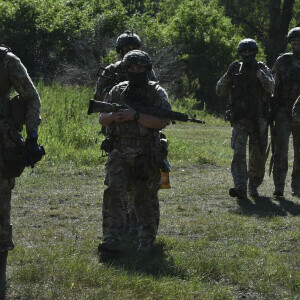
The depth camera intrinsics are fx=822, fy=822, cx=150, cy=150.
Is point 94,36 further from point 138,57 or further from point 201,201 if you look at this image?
point 138,57

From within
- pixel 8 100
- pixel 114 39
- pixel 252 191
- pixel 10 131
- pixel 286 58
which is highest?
pixel 114 39

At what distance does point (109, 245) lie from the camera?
726 cm

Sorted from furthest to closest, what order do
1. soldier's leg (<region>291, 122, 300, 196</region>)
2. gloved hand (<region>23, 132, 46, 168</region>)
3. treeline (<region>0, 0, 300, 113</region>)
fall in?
treeline (<region>0, 0, 300, 113</region>) < soldier's leg (<region>291, 122, 300, 196</region>) < gloved hand (<region>23, 132, 46, 168</region>)

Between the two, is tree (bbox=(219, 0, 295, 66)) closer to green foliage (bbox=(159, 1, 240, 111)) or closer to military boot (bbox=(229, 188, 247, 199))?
green foliage (bbox=(159, 1, 240, 111))

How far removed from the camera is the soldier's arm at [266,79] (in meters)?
10.5

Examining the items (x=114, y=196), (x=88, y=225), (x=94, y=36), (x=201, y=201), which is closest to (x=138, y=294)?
(x=114, y=196)

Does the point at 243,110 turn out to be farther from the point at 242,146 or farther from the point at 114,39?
the point at 114,39

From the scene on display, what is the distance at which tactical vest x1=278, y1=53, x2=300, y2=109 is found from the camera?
11.2 meters

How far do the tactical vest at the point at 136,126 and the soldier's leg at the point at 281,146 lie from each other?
4284mm

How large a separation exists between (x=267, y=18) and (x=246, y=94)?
73.2ft

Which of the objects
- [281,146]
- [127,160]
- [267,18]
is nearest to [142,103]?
[127,160]

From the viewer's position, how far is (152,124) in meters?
7.30

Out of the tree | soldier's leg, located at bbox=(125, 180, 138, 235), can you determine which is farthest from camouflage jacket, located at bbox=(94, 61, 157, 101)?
the tree

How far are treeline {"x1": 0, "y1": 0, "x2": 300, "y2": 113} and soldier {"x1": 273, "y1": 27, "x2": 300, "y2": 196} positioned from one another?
15188 mm
